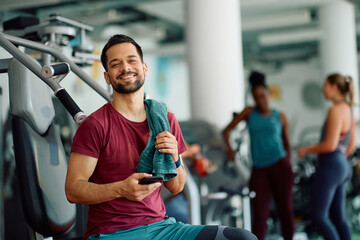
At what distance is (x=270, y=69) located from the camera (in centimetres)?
1459

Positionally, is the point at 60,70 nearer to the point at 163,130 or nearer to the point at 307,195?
the point at 163,130

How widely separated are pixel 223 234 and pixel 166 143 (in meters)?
0.31

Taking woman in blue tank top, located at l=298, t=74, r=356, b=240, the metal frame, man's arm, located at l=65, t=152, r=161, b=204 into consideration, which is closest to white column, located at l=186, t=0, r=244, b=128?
woman in blue tank top, located at l=298, t=74, r=356, b=240

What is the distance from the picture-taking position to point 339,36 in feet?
28.6

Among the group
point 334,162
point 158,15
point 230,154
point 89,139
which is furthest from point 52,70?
point 158,15

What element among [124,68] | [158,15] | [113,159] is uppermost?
[158,15]

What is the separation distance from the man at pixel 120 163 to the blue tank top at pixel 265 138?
184cm

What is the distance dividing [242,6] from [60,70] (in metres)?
7.59

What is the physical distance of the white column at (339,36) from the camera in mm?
8641

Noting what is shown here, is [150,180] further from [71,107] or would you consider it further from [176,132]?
[71,107]

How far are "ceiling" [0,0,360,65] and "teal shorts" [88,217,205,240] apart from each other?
19.7 feet

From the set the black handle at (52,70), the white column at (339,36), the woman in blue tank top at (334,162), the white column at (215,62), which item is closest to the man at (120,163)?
the black handle at (52,70)

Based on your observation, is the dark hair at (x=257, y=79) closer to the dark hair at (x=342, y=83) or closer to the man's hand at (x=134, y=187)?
the dark hair at (x=342, y=83)

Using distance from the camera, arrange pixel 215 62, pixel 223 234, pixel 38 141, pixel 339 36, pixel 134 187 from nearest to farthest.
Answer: pixel 134 187, pixel 223 234, pixel 38 141, pixel 215 62, pixel 339 36
